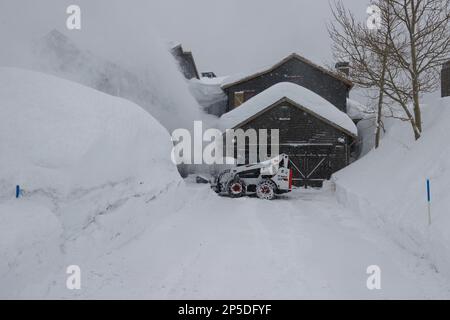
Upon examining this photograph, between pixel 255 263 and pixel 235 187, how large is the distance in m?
8.80

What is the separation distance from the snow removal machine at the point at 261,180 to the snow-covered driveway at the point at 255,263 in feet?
16.8

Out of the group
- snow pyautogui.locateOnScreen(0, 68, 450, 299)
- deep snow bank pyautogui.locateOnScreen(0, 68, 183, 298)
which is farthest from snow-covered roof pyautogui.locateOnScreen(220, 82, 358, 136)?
deep snow bank pyautogui.locateOnScreen(0, 68, 183, 298)

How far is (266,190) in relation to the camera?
1401cm

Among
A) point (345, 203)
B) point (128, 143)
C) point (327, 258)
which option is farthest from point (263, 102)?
point (327, 258)

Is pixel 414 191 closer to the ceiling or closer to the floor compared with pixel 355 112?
closer to the floor

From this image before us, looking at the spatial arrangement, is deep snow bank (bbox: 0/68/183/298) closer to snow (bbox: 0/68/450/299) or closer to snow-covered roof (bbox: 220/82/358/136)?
snow (bbox: 0/68/450/299)

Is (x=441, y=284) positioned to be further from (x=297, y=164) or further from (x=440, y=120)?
(x=297, y=164)

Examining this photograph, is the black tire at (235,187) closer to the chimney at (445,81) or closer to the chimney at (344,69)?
the chimney at (445,81)

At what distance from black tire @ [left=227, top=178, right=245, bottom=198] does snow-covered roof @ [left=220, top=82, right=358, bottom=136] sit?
22.1ft

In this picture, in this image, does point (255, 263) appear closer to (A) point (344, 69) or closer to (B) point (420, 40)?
(B) point (420, 40)

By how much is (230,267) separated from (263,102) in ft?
56.6

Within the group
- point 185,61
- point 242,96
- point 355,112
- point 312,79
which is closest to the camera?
point 312,79

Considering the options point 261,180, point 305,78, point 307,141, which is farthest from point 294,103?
point 261,180

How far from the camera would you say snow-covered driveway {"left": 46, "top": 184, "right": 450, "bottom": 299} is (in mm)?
4348
